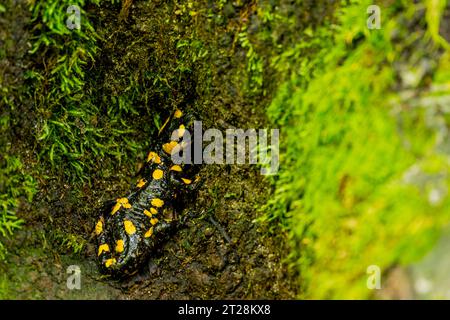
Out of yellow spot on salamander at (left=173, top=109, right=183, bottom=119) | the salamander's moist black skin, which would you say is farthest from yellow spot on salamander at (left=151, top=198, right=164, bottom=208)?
yellow spot on salamander at (left=173, top=109, right=183, bottom=119)

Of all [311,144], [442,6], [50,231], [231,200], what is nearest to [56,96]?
[50,231]

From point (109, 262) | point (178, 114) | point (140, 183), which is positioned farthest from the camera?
point (140, 183)

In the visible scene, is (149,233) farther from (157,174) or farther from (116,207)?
(157,174)

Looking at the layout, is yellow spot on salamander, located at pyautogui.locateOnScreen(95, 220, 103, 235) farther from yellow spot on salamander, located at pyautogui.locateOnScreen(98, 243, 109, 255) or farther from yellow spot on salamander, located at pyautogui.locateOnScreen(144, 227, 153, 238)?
yellow spot on salamander, located at pyautogui.locateOnScreen(144, 227, 153, 238)

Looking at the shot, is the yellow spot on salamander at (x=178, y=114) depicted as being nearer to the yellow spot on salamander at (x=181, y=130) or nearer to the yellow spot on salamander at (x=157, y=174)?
the yellow spot on salamander at (x=181, y=130)

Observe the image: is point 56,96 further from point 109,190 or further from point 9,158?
point 109,190

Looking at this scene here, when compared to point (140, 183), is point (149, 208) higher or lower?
lower

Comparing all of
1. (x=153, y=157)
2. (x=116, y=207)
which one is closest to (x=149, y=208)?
(x=116, y=207)
